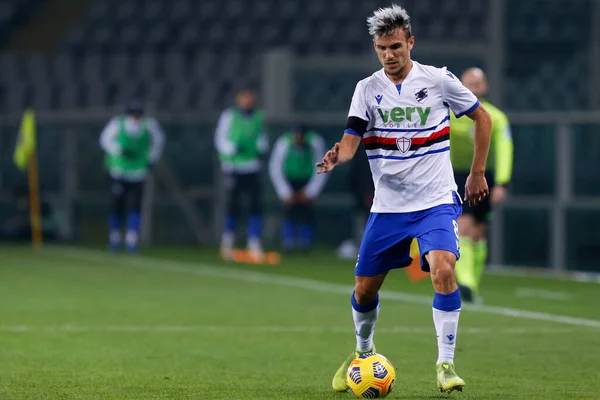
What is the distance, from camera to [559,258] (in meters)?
17.4

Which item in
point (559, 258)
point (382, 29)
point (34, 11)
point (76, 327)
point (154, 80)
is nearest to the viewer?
point (382, 29)

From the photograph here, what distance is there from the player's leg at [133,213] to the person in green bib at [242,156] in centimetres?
143

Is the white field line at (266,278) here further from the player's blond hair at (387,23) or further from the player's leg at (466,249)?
the player's blond hair at (387,23)

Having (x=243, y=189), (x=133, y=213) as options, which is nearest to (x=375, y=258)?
(x=243, y=189)

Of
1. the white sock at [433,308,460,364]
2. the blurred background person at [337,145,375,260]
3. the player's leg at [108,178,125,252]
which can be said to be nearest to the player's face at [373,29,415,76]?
the white sock at [433,308,460,364]

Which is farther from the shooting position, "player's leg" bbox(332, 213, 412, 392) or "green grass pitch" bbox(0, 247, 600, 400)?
"green grass pitch" bbox(0, 247, 600, 400)

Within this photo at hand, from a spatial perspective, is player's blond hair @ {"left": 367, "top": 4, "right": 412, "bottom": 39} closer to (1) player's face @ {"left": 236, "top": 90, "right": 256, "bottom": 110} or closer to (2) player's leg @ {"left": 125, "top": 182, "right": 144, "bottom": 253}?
(1) player's face @ {"left": 236, "top": 90, "right": 256, "bottom": 110}

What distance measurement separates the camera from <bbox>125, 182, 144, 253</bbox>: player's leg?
19781 millimetres

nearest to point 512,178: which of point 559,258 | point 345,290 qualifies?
point 559,258

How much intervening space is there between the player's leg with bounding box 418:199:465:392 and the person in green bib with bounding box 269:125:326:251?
1259cm

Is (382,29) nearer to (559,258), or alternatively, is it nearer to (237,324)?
(237,324)

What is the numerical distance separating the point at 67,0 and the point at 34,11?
0.69 metres

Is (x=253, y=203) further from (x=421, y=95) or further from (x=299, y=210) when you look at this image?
(x=421, y=95)

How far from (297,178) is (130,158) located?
2.34 meters
